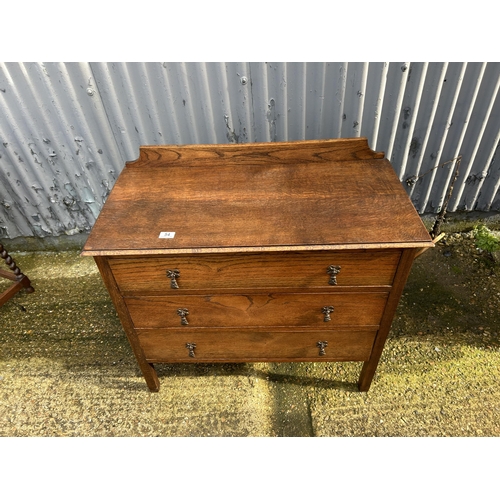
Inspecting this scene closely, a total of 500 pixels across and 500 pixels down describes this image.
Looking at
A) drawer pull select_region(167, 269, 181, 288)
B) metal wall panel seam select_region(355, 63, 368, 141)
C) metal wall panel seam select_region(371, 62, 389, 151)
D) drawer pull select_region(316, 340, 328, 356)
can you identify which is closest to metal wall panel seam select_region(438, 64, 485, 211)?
metal wall panel seam select_region(371, 62, 389, 151)

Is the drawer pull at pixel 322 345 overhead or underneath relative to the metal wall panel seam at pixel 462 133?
underneath

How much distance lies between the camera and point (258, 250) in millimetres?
1554

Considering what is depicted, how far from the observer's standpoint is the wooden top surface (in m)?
1.59

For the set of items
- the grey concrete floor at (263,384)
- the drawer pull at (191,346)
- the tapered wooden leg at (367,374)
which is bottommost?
the grey concrete floor at (263,384)

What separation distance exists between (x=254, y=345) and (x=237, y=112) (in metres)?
1.58

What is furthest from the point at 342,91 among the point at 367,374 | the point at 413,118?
the point at 367,374

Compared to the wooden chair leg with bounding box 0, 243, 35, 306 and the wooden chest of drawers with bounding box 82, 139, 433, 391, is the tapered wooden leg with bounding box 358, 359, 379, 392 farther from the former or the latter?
the wooden chair leg with bounding box 0, 243, 35, 306

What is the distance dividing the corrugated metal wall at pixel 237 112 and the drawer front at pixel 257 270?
135cm

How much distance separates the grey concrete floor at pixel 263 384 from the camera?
2258mm

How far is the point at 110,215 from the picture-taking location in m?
1.78

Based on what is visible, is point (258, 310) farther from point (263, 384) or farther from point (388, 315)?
point (263, 384)

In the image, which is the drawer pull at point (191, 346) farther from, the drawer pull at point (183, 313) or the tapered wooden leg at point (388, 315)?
the tapered wooden leg at point (388, 315)

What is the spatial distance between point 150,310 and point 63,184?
175cm

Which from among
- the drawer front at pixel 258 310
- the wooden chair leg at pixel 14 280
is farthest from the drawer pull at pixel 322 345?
the wooden chair leg at pixel 14 280
